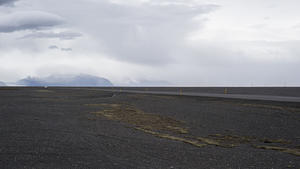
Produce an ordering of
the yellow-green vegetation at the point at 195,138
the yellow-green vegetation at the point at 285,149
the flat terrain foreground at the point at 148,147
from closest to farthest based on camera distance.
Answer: the flat terrain foreground at the point at 148,147, the yellow-green vegetation at the point at 285,149, the yellow-green vegetation at the point at 195,138

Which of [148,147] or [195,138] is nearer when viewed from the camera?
[148,147]

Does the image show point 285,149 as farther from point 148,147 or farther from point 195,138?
point 148,147

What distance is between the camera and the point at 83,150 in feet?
25.1

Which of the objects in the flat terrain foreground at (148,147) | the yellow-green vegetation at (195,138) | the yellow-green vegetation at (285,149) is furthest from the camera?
the yellow-green vegetation at (195,138)

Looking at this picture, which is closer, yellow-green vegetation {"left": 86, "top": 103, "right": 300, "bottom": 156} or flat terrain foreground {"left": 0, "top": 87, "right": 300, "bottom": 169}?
flat terrain foreground {"left": 0, "top": 87, "right": 300, "bottom": 169}

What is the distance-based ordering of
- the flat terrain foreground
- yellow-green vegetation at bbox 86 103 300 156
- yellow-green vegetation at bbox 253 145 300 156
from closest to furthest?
the flat terrain foreground, yellow-green vegetation at bbox 253 145 300 156, yellow-green vegetation at bbox 86 103 300 156

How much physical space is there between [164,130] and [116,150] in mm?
5151

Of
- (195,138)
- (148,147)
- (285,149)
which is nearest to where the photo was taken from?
(148,147)

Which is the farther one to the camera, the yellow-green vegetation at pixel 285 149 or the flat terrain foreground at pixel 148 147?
the yellow-green vegetation at pixel 285 149

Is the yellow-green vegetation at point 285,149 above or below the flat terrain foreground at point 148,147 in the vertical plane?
below

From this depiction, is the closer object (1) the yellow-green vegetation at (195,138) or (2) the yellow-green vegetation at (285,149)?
(2) the yellow-green vegetation at (285,149)

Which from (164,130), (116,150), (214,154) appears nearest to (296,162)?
(214,154)

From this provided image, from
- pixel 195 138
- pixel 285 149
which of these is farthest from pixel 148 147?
pixel 285 149

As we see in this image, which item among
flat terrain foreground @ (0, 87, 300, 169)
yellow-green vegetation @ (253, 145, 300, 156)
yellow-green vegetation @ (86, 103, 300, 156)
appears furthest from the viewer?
yellow-green vegetation @ (86, 103, 300, 156)
